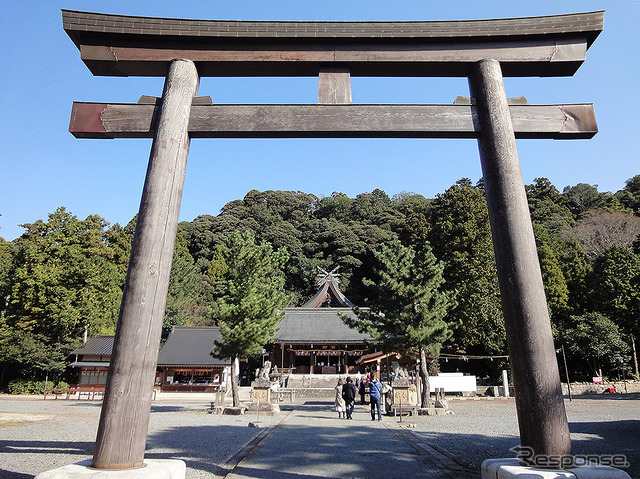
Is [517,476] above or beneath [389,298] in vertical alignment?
beneath

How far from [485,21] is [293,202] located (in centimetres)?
5467

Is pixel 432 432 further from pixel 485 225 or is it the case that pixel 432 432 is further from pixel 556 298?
pixel 485 225

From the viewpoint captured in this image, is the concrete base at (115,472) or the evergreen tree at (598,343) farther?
the evergreen tree at (598,343)

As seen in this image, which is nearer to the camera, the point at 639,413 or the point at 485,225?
the point at 639,413

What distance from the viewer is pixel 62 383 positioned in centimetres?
2458

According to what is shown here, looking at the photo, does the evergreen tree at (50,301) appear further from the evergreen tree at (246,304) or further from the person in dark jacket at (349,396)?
the person in dark jacket at (349,396)

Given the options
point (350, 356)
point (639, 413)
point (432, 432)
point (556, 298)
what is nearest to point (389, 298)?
point (432, 432)

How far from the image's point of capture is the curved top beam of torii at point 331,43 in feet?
14.2

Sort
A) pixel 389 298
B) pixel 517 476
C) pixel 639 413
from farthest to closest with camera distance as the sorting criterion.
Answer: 1. pixel 389 298
2. pixel 639 413
3. pixel 517 476

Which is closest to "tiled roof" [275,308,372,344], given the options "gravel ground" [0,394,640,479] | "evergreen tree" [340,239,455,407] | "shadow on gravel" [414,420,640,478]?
"evergreen tree" [340,239,455,407]

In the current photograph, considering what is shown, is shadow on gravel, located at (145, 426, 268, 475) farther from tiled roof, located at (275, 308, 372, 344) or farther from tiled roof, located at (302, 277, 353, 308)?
tiled roof, located at (302, 277, 353, 308)

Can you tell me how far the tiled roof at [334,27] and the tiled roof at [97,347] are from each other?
2433cm

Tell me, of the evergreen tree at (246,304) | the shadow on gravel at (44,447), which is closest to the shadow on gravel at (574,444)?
the shadow on gravel at (44,447)

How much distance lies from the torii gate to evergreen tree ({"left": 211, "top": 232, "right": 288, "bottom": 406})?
1061 cm
